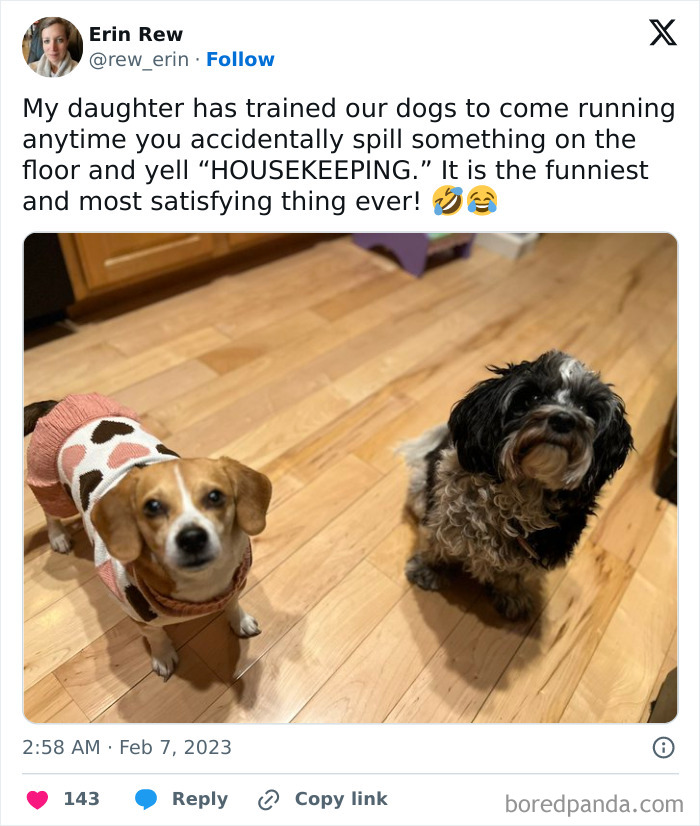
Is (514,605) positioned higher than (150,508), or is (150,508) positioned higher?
(150,508)

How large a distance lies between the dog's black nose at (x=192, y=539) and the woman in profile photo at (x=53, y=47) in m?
0.83

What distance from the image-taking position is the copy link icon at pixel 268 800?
0.83 metres

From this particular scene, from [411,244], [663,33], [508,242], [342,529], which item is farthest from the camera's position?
[508,242]

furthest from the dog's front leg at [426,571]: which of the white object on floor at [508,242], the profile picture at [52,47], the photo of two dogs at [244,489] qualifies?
the white object on floor at [508,242]

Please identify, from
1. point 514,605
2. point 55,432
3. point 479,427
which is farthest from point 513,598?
point 55,432

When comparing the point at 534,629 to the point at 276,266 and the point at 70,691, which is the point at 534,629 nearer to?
the point at 70,691

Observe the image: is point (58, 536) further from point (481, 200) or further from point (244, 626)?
point (481, 200)

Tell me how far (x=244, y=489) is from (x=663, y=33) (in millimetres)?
1103

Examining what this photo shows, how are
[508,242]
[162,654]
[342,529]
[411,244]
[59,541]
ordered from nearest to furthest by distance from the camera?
[162,654] < [59,541] < [342,529] < [411,244] < [508,242]

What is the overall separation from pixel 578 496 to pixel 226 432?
112 centimetres

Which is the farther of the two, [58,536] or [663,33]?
[58,536]

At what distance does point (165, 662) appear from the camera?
3.76ft

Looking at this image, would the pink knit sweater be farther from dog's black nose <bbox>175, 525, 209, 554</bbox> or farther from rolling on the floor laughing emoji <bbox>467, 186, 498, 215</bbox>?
rolling on the floor laughing emoji <bbox>467, 186, 498, 215</bbox>

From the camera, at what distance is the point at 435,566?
1384mm
